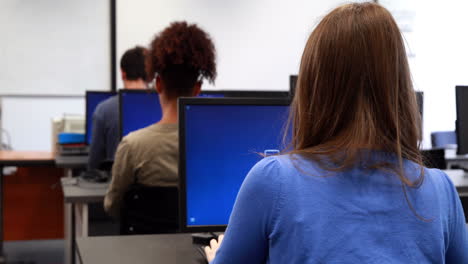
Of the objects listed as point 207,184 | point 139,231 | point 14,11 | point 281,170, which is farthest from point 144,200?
point 14,11

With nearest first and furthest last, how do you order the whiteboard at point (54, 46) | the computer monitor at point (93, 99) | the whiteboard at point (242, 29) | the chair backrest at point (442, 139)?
the computer monitor at point (93, 99) < the chair backrest at point (442, 139) < the whiteboard at point (54, 46) < the whiteboard at point (242, 29)

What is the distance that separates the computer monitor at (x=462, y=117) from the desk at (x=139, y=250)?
5.57 feet

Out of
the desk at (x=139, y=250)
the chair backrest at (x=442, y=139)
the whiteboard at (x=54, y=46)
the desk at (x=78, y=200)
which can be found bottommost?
the desk at (x=78, y=200)

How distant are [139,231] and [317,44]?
4.79 ft

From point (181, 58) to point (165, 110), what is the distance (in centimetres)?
19

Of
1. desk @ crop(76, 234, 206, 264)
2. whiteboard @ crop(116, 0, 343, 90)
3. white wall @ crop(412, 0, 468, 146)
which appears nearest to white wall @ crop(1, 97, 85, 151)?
whiteboard @ crop(116, 0, 343, 90)

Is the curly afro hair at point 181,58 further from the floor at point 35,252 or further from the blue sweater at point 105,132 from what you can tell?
the floor at point 35,252

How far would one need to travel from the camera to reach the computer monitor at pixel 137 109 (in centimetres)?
268

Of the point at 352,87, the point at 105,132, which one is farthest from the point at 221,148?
the point at 105,132

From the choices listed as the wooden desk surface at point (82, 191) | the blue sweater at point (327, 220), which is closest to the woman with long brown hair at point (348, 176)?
the blue sweater at point (327, 220)

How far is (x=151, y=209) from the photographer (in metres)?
2.19

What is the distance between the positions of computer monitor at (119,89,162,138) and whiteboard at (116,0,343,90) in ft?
11.3

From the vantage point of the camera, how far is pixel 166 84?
2.23m

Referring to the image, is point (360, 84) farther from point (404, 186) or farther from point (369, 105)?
point (404, 186)
